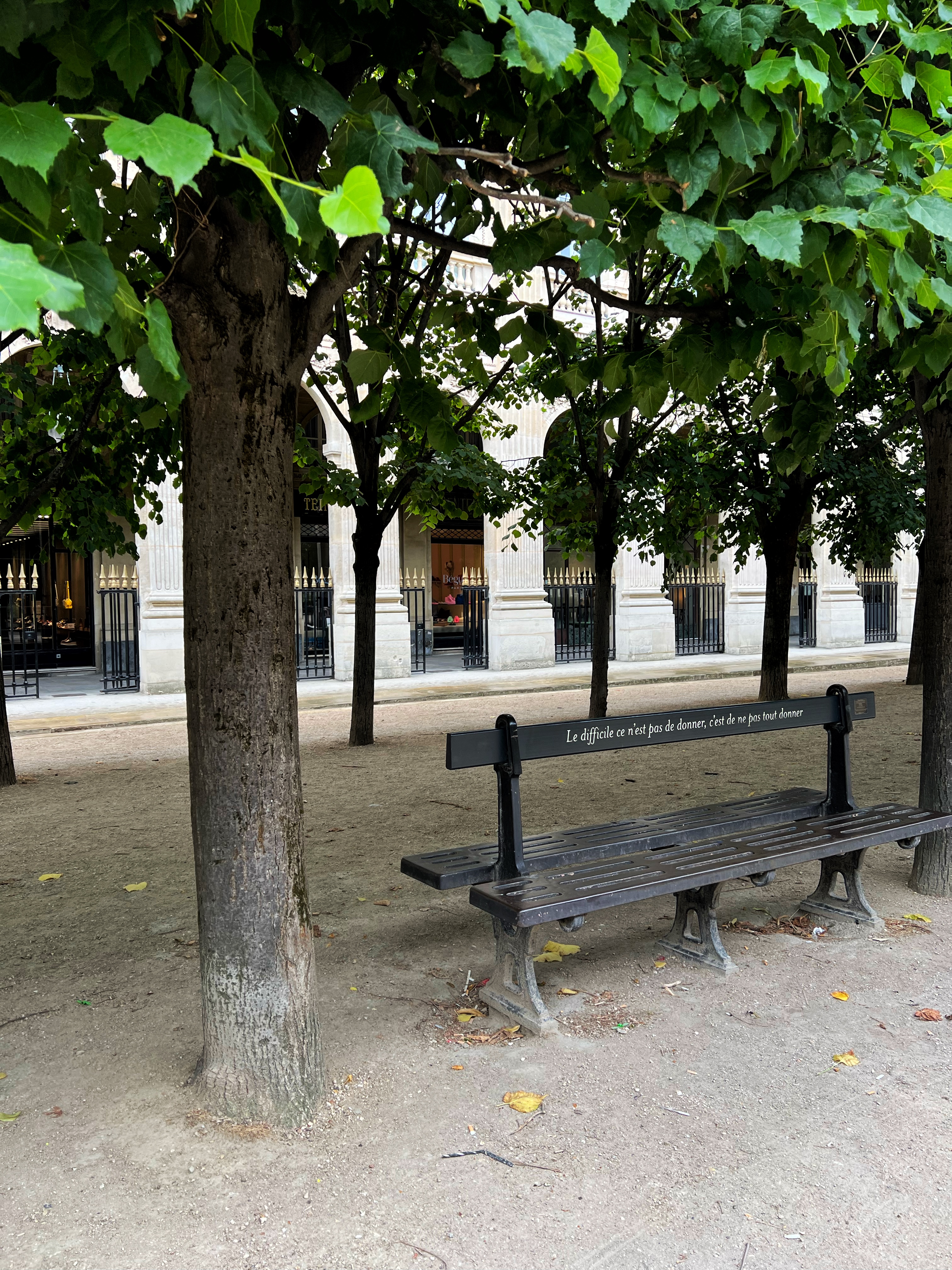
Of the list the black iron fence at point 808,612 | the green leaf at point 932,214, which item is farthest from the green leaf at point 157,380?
the black iron fence at point 808,612

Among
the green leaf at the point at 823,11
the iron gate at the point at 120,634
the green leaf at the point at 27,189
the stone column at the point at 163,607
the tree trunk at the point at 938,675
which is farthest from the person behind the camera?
the iron gate at the point at 120,634

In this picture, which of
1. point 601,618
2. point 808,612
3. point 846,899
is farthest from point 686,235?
point 808,612

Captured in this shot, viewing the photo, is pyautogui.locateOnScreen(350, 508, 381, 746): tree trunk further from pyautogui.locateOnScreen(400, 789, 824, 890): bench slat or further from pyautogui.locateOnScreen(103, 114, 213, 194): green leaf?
pyautogui.locateOnScreen(103, 114, 213, 194): green leaf

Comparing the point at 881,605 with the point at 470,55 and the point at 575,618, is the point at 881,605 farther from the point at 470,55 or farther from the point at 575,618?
the point at 470,55

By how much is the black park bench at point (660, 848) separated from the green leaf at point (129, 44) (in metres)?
2.37

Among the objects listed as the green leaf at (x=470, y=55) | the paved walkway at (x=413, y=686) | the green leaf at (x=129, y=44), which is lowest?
the paved walkway at (x=413, y=686)

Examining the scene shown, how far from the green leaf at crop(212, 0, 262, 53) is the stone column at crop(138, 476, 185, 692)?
15007mm

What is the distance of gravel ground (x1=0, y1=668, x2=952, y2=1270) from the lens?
249cm

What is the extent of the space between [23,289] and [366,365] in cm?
270

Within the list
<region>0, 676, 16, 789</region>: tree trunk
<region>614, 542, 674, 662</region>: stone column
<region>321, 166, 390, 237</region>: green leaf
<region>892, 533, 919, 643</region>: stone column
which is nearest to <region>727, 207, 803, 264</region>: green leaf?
<region>321, 166, 390, 237</region>: green leaf

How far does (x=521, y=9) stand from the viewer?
6.33 ft

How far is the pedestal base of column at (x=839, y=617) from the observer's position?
26.3 m

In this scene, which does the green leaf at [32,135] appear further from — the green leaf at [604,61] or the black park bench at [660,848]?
the black park bench at [660,848]

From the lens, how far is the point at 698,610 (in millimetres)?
24688
